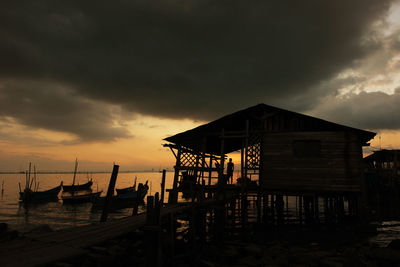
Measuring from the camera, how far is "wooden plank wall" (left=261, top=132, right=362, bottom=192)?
50.6ft

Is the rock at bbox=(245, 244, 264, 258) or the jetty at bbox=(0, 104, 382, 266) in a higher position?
the jetty at bbox=(0, 104, 382, 266)

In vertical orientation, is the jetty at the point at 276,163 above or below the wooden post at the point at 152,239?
above

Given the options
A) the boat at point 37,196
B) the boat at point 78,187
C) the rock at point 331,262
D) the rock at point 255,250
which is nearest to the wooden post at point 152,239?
the rock at point 255,250

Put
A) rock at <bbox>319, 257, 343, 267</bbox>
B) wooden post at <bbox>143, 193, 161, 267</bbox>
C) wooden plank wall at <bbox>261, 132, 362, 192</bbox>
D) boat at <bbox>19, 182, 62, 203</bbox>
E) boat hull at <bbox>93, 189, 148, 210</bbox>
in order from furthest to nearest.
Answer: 1. boat at <bbox>19, 182, 62, 203</bbox>
2. boat hull at <bbox>93, 189, 148, 210</bbox>
3. wooden plank wall at <bbox>261, 132, 362, 192</bbox>
4. rock at <bbox>319, 257, 343, 267</bbox>
5. wooden post at <bbox>143, 193, 161, 267</bbox>

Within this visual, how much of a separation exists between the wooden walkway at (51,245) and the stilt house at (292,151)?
7056mm

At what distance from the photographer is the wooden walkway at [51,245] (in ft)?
16.6

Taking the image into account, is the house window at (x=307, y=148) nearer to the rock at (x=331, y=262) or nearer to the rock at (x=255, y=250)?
the rock at (x=255, y=250)

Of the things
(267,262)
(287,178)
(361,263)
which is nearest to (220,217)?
(267,262)

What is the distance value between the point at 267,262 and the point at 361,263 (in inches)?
136

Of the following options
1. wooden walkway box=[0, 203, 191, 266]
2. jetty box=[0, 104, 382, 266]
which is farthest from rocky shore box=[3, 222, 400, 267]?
jetty box=[0, 104, 382, 266]

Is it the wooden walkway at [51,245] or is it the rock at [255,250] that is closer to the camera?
the wooden walkway at [51,245]

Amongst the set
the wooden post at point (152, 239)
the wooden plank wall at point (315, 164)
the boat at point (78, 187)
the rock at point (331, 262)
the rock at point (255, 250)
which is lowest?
the boat at point (78, 187)

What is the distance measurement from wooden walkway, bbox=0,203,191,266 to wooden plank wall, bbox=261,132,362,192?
37.5 ft

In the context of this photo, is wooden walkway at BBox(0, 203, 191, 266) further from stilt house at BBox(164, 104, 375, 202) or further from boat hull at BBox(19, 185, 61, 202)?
boat hull at BBox(19, 185, 61, 202)
